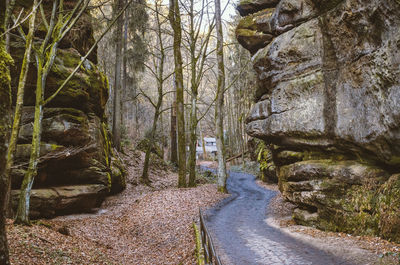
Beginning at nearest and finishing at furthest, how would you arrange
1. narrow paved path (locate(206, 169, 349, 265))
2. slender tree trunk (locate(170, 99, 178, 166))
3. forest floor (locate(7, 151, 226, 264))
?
narrow paved path (locate(206, 169, 349, 265)) → forest floor (locate(7, 151, 226, 264)) → slender tree trunk (locate(170, 99, 178, 166))

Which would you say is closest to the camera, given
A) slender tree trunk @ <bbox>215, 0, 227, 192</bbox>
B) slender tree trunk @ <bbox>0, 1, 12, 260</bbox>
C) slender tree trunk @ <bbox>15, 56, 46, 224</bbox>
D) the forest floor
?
slender tree trunk @ <bbox>0, 1, 12, 260</bbox>

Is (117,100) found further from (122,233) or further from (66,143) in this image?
(122,233)

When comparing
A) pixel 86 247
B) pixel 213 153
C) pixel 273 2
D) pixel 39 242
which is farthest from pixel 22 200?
pixel 213 153

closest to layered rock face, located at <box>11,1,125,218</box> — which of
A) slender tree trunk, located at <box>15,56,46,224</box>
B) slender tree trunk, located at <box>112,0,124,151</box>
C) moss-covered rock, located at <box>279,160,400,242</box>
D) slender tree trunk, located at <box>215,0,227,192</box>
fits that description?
slender tree trunk, located at <box>15,56,46,224</box>

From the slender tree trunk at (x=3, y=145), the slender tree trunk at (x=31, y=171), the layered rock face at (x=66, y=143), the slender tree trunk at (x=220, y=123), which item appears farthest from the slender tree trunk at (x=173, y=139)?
the slender tree trunk at (x=3, y=145)

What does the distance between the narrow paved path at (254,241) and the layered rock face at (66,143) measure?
6.43 metres

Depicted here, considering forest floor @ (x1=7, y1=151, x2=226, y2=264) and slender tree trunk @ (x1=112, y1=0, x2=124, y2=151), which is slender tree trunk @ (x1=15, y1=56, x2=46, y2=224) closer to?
forest floor @ (x1=7, y1=151, x2=226, y2=264)

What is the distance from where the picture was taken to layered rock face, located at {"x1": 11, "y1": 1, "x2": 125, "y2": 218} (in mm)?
11596

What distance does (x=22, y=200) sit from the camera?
8.48 meters

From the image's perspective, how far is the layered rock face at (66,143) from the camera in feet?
38.0

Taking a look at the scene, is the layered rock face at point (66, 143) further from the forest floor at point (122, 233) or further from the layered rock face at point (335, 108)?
the layered rock face at point (335, 108)

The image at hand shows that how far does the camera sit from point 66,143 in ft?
41.9

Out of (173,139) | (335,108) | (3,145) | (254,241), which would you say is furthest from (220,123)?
(3,145)

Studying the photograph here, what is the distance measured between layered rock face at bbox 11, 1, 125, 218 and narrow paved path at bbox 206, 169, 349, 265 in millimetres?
6429
